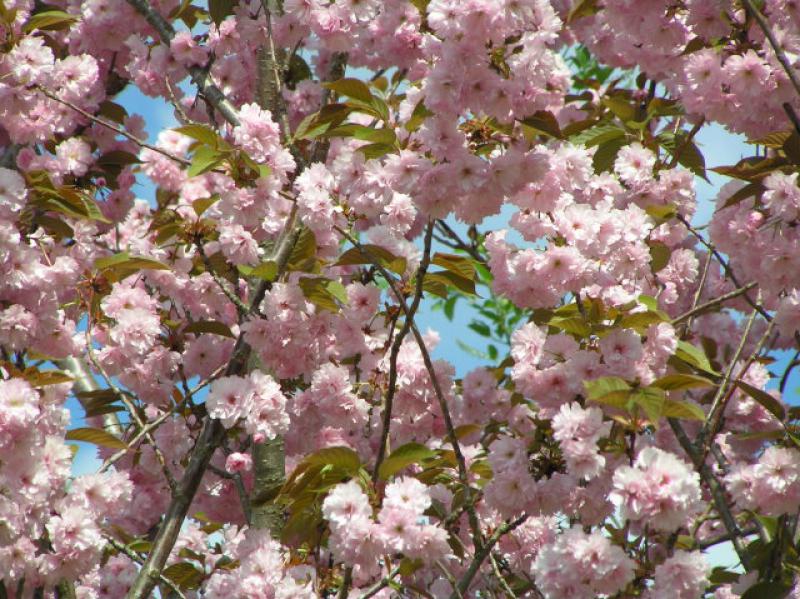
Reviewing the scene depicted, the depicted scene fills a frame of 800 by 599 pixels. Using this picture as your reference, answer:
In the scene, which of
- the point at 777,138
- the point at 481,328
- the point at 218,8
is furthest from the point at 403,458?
the point at 481,328

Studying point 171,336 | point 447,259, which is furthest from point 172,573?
point 447,259

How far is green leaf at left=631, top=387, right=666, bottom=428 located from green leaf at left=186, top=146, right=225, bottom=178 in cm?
128

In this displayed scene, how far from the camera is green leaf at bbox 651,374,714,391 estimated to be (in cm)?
231

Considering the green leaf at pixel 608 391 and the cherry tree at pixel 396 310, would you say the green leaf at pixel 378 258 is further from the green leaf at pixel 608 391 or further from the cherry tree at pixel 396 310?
the green leaf at pixel 608 391

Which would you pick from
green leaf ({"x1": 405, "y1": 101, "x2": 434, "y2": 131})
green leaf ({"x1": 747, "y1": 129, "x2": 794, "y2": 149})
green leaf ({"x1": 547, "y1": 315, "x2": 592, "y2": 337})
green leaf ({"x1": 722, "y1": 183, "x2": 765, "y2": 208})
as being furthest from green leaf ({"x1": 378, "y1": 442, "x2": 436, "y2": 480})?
green leaf ({"x1": 747, "y1": 129, "x2": 794, "y2": 149})

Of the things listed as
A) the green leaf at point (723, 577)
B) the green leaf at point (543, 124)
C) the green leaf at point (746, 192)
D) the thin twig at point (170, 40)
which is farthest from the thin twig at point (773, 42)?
the thin twig at point (170, 40)

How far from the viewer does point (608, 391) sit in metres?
2.24

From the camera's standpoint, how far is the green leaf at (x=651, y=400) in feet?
7.23

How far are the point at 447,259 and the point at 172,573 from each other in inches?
55.4

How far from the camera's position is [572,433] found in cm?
230

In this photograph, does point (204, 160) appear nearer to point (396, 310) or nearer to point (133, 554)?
point (396, 310)

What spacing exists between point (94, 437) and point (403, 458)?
1.07 metres

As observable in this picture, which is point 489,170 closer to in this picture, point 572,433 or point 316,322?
point 572,433

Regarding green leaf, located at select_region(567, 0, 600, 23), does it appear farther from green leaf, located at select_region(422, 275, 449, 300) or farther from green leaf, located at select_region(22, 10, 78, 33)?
green leaf, located at select_region(22, 10, 78, 33)
